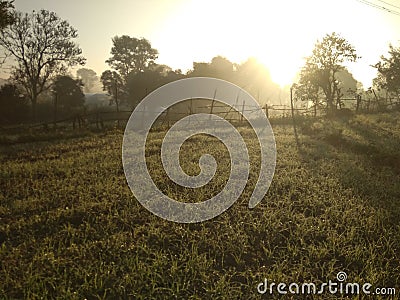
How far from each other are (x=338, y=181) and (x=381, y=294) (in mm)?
4379

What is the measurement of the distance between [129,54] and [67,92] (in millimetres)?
22295

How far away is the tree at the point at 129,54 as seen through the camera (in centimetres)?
5675

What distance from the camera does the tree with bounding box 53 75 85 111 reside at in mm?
37781

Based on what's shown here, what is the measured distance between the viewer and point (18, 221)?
5.34 meters

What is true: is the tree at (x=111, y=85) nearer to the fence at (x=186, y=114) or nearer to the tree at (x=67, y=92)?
the tree at (x=67, y=92)

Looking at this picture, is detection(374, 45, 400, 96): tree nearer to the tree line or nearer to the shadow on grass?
the tree line

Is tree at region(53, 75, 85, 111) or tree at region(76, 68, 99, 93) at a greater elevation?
tree at region(76, 68, 99, 93)

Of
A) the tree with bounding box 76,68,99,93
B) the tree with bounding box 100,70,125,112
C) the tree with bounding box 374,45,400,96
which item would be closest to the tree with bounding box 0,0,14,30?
the tree with bounding box 100,70,125,112

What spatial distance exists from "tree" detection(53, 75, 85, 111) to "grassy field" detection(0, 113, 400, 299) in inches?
1255

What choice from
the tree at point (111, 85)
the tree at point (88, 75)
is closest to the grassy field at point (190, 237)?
the tree at point (111, 85)

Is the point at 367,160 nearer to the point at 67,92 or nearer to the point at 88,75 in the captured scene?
the point at 67,92

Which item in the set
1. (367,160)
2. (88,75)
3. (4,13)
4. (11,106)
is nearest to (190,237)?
(367,160)

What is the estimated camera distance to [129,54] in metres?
57.6

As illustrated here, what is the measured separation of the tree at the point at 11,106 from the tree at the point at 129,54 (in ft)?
88.4
